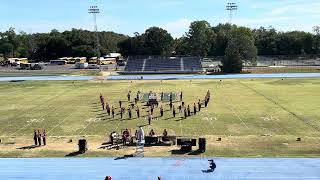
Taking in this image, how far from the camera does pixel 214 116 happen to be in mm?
36188

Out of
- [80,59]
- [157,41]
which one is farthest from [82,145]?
[157,41]

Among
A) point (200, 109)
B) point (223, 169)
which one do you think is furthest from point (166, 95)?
point (223, 169)

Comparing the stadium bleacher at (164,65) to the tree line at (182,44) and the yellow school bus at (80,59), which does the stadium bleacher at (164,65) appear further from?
the tree line at (182,44)

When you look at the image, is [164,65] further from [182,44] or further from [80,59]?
[182,44]

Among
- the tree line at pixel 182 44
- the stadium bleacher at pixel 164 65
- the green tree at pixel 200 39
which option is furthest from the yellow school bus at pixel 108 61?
the green tree at pixel 200 39

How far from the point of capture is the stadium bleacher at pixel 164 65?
3386 inches

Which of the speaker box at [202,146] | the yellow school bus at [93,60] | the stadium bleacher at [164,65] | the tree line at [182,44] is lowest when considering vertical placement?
the speaker box at [202,146]

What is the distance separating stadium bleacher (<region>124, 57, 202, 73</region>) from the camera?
86000 millimetres

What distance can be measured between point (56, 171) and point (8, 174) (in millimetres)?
2355

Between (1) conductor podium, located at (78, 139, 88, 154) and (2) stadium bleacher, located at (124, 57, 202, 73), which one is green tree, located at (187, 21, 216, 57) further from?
(1) conductor podium, located at (78, 139, 88, 154)

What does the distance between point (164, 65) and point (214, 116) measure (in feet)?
178

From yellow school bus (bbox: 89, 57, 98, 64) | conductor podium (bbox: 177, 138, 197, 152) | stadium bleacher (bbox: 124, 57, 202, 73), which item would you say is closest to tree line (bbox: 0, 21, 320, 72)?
yellow school bus (bbox: 89, 57, 98, 64)

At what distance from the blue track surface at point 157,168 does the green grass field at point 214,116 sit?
1.77 m

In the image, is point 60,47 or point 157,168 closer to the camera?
point 157,168
